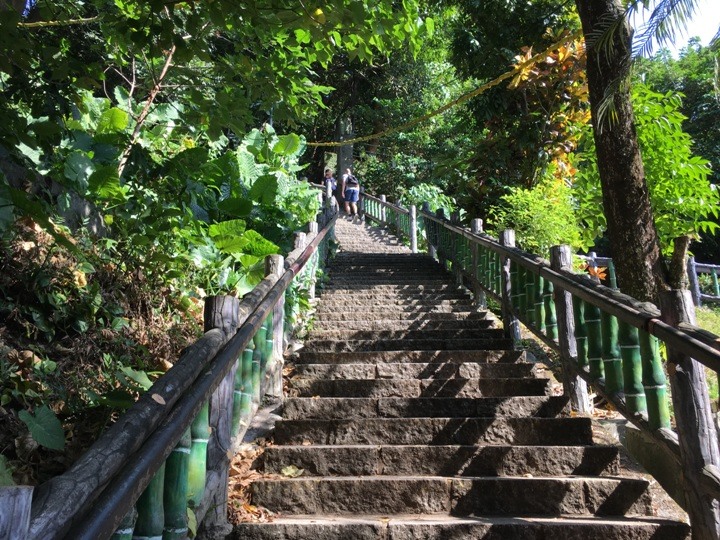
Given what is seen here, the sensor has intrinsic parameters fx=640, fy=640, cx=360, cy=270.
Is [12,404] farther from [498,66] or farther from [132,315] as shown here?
[498,66]

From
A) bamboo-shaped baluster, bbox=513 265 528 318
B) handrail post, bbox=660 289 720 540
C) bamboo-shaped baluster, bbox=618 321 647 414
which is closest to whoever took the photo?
handrail post, bbox=660 289 720 540

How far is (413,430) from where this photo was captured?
13.6 ft

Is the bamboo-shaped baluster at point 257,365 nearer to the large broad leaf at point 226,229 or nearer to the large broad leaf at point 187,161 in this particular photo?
the large broad leaf at point 187,161

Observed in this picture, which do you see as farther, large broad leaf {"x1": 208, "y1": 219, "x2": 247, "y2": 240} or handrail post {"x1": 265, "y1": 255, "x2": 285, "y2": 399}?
large broad leaf {"x1": 208, "y1": 219, "x2": 247, "y2": 240}

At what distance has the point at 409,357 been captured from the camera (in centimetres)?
551

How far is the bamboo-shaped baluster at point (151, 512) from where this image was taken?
5.97ft

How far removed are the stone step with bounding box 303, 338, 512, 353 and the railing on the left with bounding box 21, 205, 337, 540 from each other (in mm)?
2061

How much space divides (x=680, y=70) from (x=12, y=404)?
27.3 meters

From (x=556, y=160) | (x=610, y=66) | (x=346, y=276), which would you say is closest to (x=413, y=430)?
(x=610, y=66)

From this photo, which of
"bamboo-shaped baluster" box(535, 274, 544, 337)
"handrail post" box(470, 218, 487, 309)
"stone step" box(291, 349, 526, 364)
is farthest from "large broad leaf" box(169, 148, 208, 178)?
"handrail post" box(470, 218, 487, 309)

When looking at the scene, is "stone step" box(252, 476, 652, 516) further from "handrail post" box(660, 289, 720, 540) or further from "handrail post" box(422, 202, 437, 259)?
"handrail post" box(422, 202, 437, 259)

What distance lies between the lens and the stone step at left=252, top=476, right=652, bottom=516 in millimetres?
3410

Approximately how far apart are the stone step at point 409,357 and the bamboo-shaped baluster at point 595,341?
142 centimetres

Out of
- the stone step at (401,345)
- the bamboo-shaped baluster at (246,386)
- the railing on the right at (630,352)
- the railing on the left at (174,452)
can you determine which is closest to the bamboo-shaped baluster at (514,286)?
the railing on the right at (630,352)
